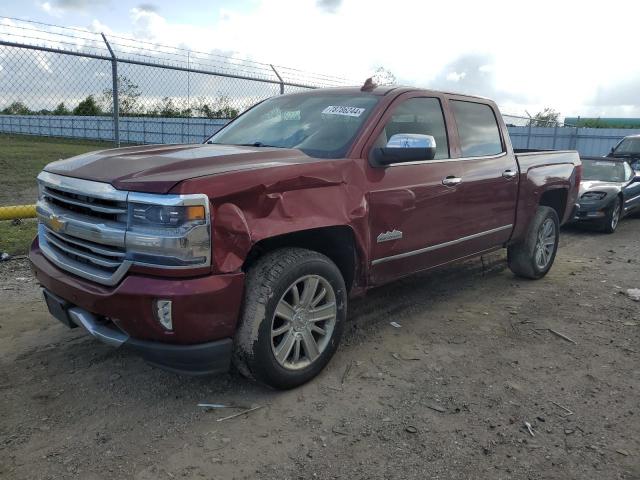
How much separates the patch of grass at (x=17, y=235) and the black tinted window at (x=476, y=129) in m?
4.75

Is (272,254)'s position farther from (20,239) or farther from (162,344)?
(20,239)

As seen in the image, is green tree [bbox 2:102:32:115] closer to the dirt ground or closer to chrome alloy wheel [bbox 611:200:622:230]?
the dirt ground

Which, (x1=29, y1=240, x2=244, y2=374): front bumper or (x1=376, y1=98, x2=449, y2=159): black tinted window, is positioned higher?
(x1=376, y1=98, x2=449, y2=159): black tinted window

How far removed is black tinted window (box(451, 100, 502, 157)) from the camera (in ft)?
15.5

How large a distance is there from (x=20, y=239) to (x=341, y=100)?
4.34 metres

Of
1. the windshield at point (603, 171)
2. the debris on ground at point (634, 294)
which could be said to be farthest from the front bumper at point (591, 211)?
the debris on ground at point (634, 294)

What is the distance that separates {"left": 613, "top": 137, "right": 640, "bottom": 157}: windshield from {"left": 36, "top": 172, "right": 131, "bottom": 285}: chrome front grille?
13542mm

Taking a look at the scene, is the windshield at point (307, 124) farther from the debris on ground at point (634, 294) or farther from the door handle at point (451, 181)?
the debris on ground at point (634, 294)

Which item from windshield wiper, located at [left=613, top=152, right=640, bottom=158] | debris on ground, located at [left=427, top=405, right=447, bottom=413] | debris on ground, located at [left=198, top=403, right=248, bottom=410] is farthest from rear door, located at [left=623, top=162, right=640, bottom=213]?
debris on ground, located at [left=198, top=403, right=248, bottom=410]

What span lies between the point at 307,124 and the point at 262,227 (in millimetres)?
1353

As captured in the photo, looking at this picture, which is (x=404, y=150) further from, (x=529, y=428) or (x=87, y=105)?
(x=87, y=105)

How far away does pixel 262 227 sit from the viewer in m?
2.97

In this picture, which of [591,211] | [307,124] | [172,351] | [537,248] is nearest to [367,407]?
[172,351]

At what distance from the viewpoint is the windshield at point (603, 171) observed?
1008 centimetres
